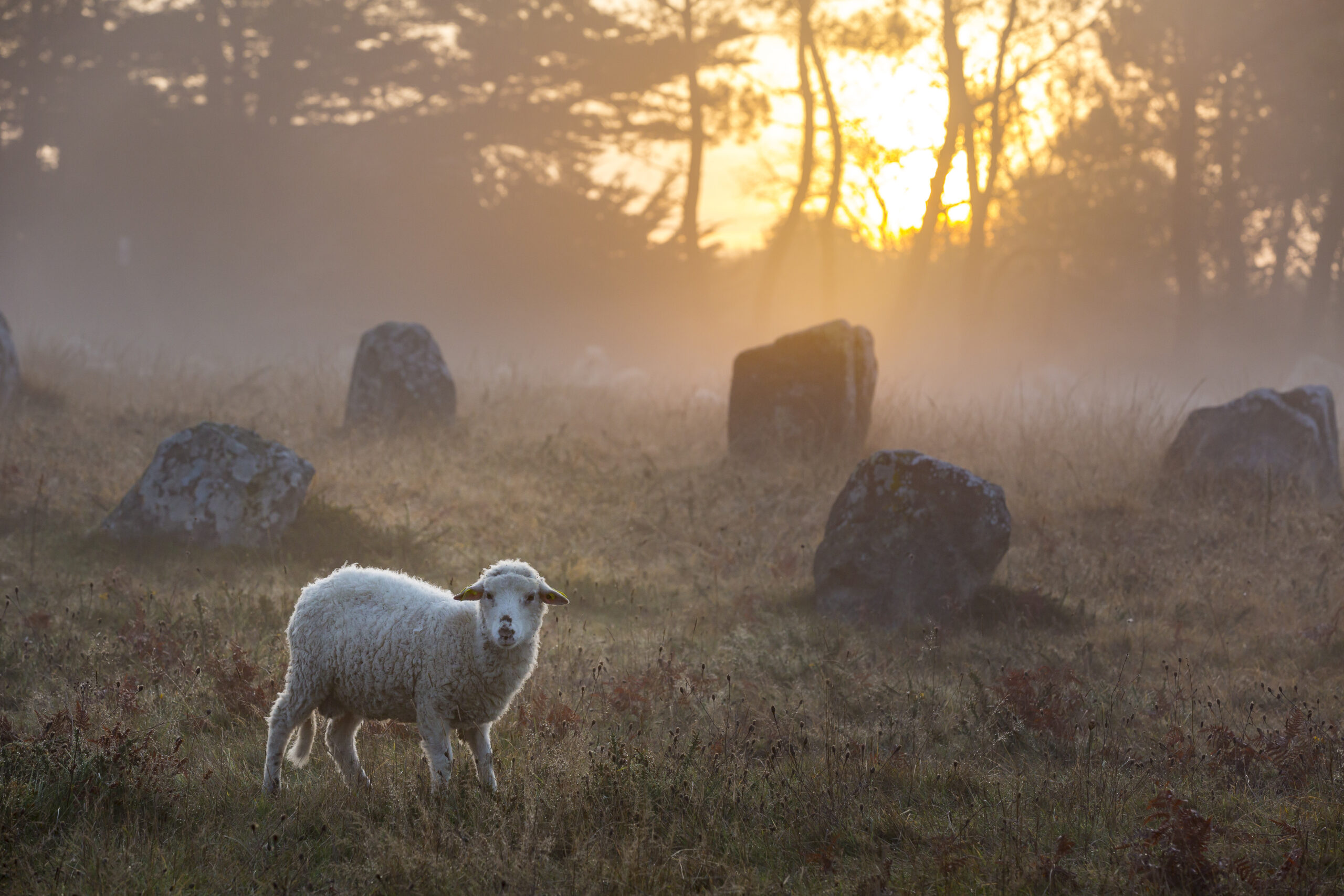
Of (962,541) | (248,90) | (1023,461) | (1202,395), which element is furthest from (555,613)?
(248,90)

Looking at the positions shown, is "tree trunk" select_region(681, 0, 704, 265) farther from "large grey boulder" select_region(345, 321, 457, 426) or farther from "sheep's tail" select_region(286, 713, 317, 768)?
"sheep's tail" select_region(286, 713, 317, 768)

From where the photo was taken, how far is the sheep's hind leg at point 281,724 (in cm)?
465

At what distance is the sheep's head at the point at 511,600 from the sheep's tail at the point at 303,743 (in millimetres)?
1271

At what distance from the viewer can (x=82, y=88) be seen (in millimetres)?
28656

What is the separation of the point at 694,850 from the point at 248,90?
31628mm

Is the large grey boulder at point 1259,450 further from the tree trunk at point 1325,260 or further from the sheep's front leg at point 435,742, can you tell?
the tree trunk at point 1325,260

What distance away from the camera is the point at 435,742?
14.9 ft

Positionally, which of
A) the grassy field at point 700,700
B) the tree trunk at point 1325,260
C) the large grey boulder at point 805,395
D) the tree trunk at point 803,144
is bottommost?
the grassy field at point 700,700

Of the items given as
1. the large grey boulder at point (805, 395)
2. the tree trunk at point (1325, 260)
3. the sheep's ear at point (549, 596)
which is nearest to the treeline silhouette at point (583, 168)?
the tree trunk at point (1325, 260)

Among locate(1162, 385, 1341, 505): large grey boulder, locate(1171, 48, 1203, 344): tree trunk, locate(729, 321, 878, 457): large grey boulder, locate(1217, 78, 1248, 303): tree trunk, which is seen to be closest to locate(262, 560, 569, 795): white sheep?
locate(729, 321, 878, 457): large grey boulder

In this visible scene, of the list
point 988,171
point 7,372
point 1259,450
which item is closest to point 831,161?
point 988,171

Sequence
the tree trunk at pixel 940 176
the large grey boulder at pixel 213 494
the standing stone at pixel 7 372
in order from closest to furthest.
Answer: the large grey boulder at pixel 213 494 → the standing stone at pixel 7 372 → the tree trunk at pixel 940 176

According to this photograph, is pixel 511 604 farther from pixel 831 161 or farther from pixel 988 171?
pixel 988 171

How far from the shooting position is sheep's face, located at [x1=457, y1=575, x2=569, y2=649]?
14.2 ft
